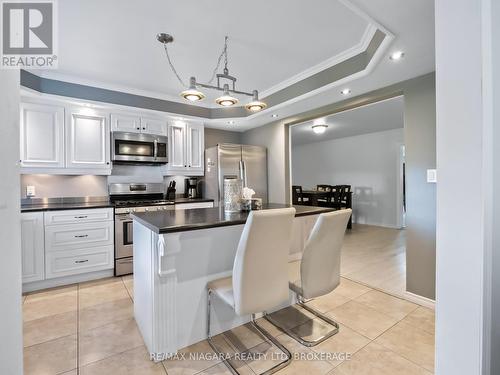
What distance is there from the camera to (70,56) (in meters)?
2.62

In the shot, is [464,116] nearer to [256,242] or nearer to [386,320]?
[256,242]

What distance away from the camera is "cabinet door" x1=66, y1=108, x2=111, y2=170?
324 centimetres

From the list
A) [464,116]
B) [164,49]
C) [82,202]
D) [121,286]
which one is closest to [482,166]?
[464,116]

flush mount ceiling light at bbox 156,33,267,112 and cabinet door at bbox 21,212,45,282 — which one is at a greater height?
flush mount ceiling light at bbox 156,33,267,112

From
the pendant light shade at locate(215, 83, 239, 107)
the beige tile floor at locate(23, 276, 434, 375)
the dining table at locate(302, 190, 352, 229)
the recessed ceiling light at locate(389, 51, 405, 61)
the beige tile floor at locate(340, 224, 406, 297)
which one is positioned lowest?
the beige tile floor at locate(23, 276, 434, 375)

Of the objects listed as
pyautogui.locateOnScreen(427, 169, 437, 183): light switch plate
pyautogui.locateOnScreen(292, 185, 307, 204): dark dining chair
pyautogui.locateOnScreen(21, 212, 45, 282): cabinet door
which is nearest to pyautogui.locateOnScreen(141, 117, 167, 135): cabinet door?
pyautogui.locateOnScreen(21, 212, 45, 282): cabinet door

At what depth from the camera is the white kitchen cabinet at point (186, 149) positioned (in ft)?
13.3

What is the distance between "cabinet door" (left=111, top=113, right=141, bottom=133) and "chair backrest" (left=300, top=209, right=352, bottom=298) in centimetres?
318

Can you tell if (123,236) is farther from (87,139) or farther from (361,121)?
(361,121)

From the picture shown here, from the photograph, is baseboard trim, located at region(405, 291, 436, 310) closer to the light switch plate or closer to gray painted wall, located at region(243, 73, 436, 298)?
gray painted wall, located at region(243, 73, 436, 298)

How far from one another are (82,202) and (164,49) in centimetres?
252

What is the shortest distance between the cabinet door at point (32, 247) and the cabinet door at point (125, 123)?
4.88ft

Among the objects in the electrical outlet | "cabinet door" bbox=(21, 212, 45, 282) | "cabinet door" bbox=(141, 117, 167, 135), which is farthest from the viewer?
"cabinet door" bbox=(141, 117, 167, 135)

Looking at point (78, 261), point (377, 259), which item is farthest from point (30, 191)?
point (377, 259)
